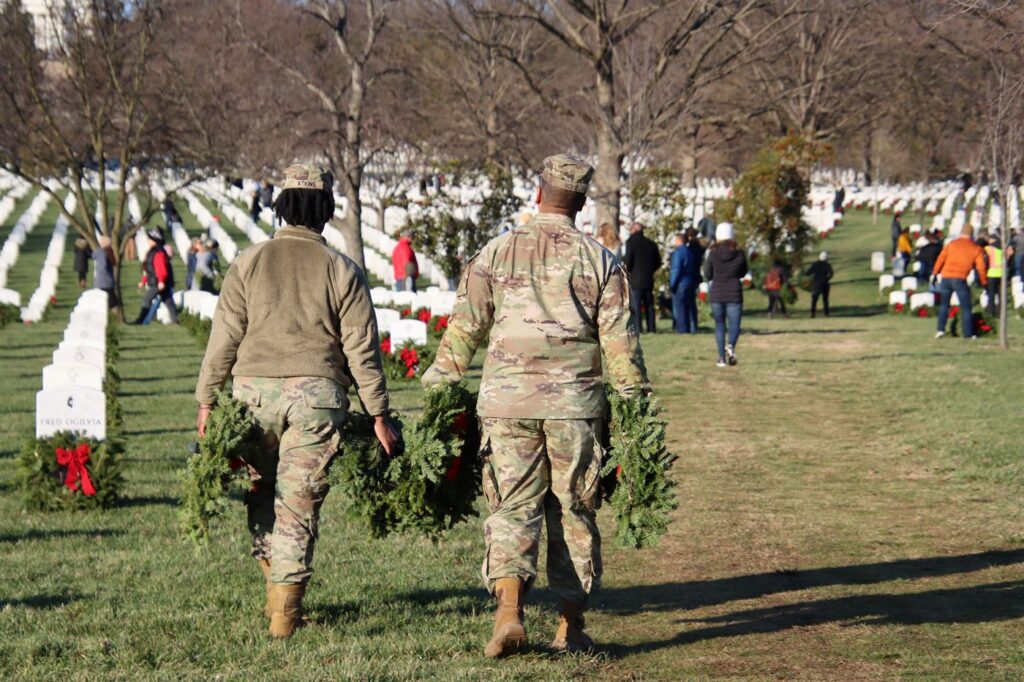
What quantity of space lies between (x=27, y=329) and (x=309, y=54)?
2053cm

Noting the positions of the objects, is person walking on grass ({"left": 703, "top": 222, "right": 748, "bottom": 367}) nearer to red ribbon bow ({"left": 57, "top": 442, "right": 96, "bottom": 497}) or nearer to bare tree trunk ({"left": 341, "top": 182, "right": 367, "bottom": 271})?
red ribbon bow ({"left": 57, "top": 442, "right": 96, "bottom": 497})

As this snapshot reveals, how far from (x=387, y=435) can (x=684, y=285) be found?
17533 mm

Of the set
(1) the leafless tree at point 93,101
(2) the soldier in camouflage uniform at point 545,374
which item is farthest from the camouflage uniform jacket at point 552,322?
(1) the leafless tree at point 93,101

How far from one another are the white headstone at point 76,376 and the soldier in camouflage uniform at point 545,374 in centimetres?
542

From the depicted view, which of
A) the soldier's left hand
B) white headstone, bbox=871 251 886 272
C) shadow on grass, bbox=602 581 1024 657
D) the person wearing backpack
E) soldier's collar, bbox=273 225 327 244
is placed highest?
white headstone, bbox=871 251 886 272

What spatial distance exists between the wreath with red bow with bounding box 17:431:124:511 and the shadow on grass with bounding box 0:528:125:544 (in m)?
0.67

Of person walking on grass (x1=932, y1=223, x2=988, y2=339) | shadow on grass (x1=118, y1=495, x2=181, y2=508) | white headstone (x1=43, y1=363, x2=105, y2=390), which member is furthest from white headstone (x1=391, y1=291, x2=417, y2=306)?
shadow on grass (x1=118, y1=495, x2=181, y2=508)

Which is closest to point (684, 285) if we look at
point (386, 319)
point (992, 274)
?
point (386, 319)

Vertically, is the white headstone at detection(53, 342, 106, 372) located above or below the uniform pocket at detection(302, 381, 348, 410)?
above

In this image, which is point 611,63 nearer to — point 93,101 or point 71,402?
point 93,101

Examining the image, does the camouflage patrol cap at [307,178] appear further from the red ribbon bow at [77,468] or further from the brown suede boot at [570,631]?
the red ribbon bow at [77,468]

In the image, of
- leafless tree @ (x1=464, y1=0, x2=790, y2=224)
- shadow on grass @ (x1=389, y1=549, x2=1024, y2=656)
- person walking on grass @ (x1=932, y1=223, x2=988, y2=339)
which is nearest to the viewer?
shadow on grass @ (x1=389, y1=549, x2=1024, y2=656)

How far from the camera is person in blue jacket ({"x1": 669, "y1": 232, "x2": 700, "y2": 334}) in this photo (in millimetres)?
22859

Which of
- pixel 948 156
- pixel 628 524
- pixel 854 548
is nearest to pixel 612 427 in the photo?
pixel 628 524
